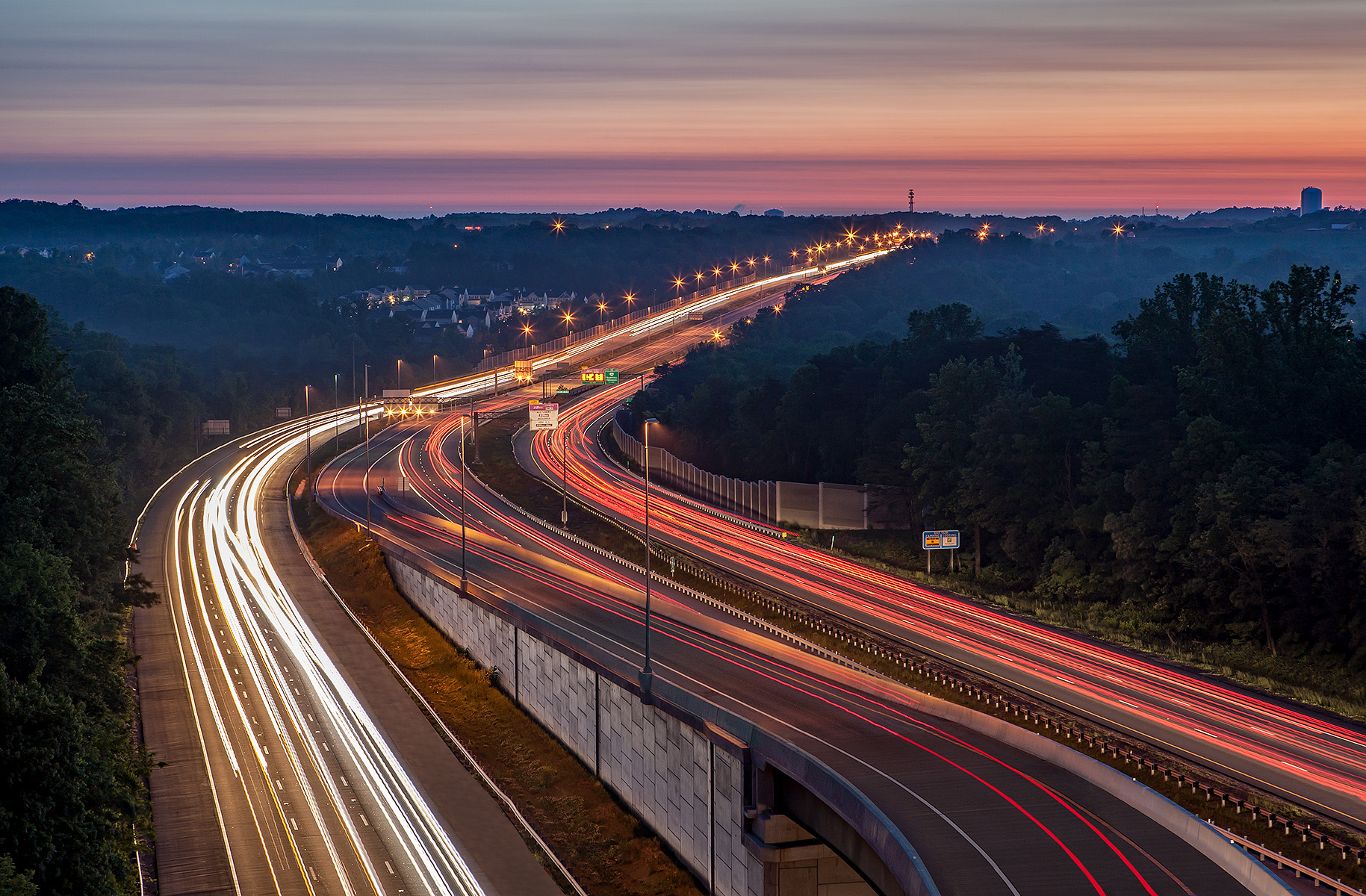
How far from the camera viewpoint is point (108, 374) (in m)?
125

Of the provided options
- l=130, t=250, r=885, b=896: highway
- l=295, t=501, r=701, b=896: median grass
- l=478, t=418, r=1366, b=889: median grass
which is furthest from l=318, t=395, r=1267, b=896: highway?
l=130, t=250, r=885, b=896: highway

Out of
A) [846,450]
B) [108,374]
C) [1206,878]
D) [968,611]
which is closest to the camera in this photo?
[1206,878]

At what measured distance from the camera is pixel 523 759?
5050 centimetres

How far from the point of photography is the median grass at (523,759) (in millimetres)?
40188

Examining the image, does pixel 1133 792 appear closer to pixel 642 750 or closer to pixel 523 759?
pixel 642 750

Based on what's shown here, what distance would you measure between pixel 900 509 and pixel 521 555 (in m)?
28.0

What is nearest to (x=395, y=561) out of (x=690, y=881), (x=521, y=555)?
(x=521, y=555)

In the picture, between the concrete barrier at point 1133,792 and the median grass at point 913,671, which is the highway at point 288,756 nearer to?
the concrete barrier at point 1133,792

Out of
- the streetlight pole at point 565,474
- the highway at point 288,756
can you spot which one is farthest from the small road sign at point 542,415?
the highway at point 288,756

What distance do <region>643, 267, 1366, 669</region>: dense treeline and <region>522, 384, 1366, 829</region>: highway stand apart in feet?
31.5

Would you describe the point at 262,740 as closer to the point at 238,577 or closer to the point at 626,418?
the point at 238,577

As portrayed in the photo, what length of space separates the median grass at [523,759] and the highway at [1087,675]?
558 inches

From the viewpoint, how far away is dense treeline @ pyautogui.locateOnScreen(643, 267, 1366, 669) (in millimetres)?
55312

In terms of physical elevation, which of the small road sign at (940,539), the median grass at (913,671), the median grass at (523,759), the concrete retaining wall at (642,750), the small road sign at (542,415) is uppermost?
the small road sign at (542,415)
